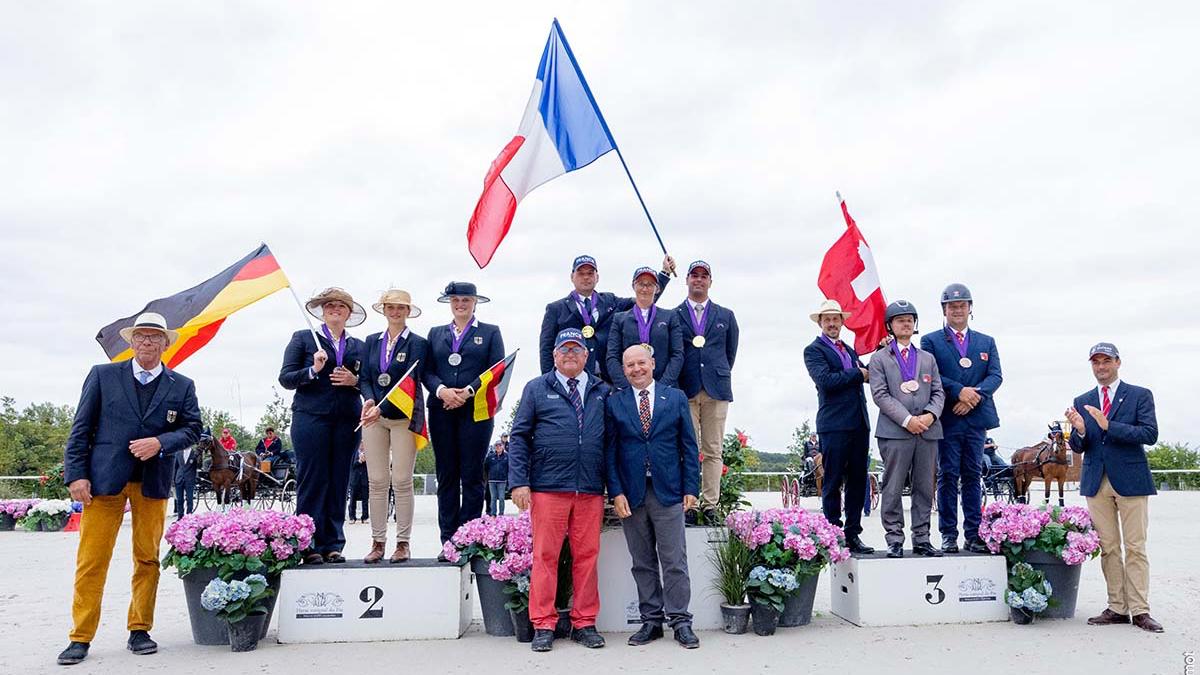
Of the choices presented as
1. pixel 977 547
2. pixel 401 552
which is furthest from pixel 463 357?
pixel 977 547

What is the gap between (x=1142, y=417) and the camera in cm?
646

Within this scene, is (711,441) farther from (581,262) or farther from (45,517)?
(45,517)

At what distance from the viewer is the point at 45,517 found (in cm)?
1631

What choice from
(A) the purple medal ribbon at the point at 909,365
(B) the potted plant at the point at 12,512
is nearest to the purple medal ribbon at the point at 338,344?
(A) the purple medal ribbon at the point at 909,365

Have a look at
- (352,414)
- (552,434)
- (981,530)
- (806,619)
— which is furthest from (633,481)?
(981,530)

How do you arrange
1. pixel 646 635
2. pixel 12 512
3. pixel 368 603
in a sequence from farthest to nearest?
pixel 12 512
pixel 368 603
pixel 646 635

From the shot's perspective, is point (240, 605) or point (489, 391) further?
point (489, 391)

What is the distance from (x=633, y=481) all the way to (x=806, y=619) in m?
1.93

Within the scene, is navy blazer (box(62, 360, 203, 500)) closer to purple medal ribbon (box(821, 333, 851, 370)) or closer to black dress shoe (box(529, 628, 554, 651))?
black dress shoe (box(529, 628, 554, 651))

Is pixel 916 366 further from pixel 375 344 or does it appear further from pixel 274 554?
pixel 274 554

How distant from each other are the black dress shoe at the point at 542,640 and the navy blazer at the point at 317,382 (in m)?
2.27

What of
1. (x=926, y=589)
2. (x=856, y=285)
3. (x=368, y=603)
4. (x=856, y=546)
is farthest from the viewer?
(x=856, y=285)

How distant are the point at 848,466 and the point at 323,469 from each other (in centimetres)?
432

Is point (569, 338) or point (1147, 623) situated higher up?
point (569, 338)
